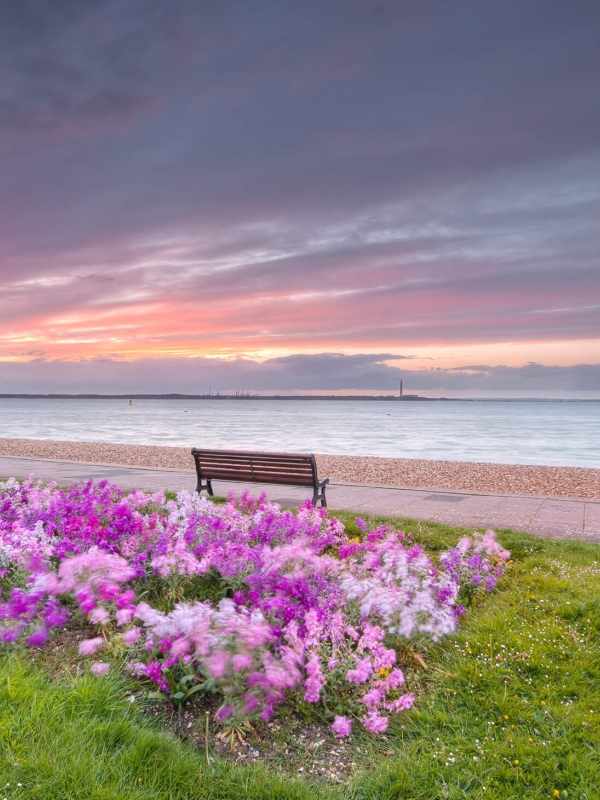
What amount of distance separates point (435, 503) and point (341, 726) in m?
6.46

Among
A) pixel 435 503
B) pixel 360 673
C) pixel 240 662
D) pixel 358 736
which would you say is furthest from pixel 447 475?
pixel 240 662

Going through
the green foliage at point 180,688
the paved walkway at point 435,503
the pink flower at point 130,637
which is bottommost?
the paved walkway at point 435,503

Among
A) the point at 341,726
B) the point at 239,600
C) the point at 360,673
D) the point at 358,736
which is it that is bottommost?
the point at 358,736

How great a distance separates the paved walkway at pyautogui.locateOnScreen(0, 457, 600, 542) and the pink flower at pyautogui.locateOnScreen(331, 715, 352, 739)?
4.69m

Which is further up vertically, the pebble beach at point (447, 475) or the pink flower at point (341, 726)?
the pink flower at point (341, 726)

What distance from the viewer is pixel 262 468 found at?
862 centimetres

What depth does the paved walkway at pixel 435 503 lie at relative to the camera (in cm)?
749

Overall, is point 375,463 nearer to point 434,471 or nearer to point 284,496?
point 434,471

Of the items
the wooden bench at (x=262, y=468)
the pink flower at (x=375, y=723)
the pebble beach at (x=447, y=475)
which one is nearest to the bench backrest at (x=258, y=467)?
the wooden bench at (x=262, y=468)

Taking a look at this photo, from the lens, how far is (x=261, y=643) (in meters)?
3.01

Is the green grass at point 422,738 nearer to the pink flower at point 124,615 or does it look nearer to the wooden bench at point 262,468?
the pink flower at point 124,615

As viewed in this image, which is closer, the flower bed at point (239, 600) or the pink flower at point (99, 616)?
the flower bed at point (239, 600)

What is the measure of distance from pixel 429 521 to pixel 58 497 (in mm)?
4367

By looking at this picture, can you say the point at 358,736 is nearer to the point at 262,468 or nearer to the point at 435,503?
the point at 262,468
